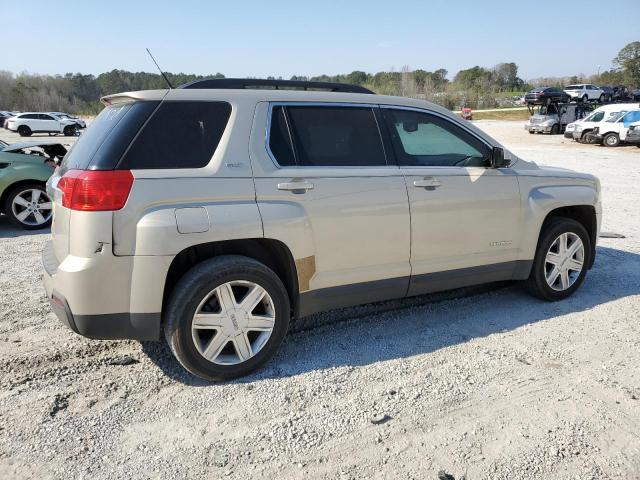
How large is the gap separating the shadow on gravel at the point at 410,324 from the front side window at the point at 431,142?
50.4 inches

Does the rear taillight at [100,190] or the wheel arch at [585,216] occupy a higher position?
the rear taillight at [100,190]

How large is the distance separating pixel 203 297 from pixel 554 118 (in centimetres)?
3406

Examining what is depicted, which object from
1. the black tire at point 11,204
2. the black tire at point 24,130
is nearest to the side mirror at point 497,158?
the black tire at point 11,204

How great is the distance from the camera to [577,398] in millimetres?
3092

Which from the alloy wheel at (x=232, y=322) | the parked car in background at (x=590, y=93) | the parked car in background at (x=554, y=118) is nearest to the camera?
the alloy wheel at (x=232, y=322)


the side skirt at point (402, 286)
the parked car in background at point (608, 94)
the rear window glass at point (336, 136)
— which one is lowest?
the side skirt at point (402, 286)

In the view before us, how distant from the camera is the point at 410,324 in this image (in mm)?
4148

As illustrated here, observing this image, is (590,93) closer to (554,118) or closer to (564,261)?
(554,118)

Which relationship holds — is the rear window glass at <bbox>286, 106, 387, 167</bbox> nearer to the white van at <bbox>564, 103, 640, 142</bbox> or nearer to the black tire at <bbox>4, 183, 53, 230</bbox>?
the black tire at <bbox>4, 183, 53, 230</bbox>

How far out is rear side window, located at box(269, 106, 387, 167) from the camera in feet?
11.2

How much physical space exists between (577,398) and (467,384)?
2.11 ft

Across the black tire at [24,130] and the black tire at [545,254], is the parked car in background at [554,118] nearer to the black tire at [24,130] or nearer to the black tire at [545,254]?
the black tire at [545,254]

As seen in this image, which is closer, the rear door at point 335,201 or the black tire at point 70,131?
the rear door at point 335,201

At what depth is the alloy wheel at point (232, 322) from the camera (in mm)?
3125
